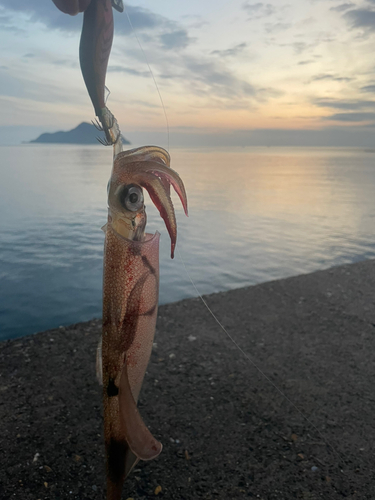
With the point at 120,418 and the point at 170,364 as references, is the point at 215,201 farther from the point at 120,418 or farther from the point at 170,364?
the point at 120,418

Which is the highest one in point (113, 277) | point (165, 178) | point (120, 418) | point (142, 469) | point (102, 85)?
point (102, 85)

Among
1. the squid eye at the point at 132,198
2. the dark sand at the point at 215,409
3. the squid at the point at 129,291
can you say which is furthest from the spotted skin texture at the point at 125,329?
the dark sand at the point at 215,409

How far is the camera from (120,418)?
1.67m

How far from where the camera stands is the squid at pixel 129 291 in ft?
4.55

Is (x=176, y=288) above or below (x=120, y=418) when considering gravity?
below

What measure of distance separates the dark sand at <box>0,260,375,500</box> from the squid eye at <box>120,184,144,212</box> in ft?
7.06

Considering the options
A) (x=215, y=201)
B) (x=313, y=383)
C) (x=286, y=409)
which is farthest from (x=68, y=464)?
(x=215, y=201)

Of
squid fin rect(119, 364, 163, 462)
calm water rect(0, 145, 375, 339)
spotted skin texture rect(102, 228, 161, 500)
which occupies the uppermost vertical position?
spotted skin texture rect(102, 228, 161, 500)

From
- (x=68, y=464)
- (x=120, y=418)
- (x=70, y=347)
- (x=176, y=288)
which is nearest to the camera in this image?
(x=120, y=418)

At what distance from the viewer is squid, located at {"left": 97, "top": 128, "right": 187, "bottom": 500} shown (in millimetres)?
1388

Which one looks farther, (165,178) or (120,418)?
(120,418)

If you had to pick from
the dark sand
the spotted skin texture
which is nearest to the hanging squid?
the spotted skin texture

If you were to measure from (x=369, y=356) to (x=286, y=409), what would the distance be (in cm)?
142

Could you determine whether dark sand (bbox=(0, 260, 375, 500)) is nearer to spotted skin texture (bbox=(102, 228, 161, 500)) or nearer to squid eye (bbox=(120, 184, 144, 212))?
spotted skin texture (bbox=(102, 228, 161, 500))
